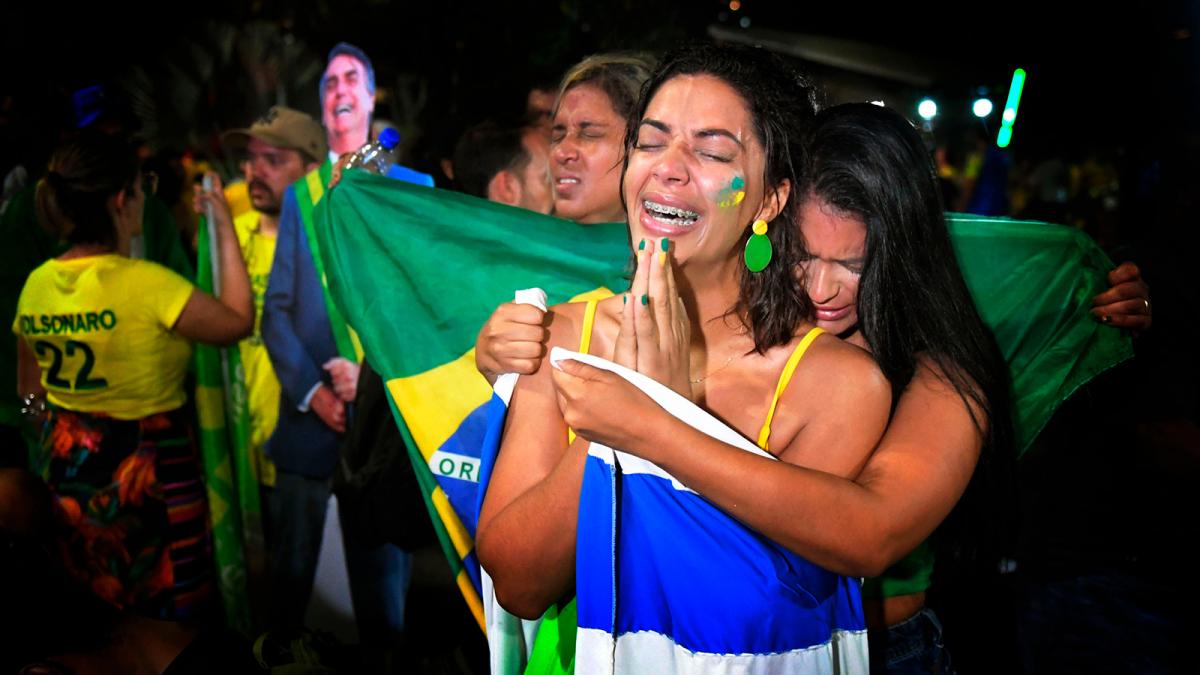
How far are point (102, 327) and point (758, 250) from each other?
2.41 meters

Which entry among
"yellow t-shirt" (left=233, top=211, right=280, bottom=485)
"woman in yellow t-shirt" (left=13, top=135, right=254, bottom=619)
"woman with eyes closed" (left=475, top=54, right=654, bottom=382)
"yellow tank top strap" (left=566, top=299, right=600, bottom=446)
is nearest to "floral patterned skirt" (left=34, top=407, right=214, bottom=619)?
"woman in yellow t-shirt" (left=13, top=135, right=254, bottom=619)

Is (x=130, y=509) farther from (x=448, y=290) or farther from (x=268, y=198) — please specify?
(x=268, y=198)

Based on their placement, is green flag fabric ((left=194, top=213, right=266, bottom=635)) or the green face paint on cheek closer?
the green face paint on cheek

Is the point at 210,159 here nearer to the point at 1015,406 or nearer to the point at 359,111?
the point at 359,111

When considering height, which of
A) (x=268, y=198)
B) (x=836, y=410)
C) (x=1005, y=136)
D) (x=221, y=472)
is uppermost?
(x=1005, y=136)

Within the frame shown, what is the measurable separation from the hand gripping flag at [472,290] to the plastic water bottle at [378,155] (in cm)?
35

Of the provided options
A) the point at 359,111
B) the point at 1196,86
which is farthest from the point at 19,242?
the point at 1196,86

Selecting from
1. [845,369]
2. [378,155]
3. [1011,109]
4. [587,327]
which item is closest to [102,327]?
[378,155]

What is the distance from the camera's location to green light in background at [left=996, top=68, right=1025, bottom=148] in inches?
130

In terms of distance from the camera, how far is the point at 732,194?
1.91 m

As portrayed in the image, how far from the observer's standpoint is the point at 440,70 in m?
8.09

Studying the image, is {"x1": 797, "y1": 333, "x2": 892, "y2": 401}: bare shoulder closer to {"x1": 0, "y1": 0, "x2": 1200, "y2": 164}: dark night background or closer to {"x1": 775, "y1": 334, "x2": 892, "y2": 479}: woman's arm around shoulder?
{"x1": 775, "y1": 334, "x2": 892, "y2": 479}: woman's arm around shoulder

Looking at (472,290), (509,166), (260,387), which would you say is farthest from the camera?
(260,387)

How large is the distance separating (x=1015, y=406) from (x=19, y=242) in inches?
161
